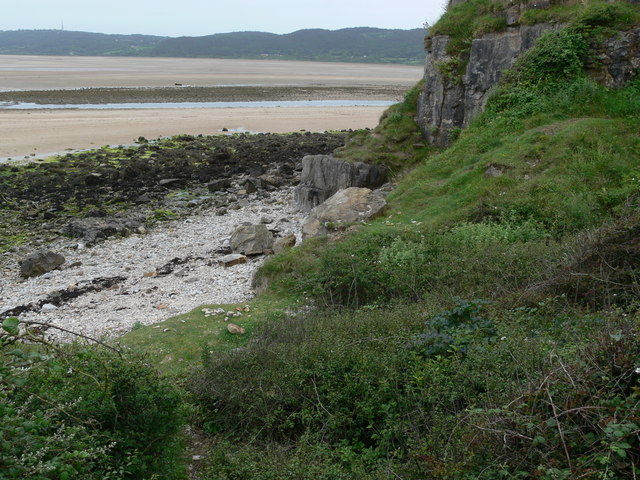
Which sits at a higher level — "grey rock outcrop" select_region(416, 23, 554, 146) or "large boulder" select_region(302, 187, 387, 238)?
"grey rock outcrop" select_region(416, 23, 554, 146)

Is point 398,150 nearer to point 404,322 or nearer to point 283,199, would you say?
point 283,199

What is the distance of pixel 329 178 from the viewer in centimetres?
2012

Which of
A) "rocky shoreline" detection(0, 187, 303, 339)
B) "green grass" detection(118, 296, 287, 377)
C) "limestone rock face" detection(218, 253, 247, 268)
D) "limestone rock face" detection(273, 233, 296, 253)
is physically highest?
"limestone rock face" detection(273, 233, 296, 253)

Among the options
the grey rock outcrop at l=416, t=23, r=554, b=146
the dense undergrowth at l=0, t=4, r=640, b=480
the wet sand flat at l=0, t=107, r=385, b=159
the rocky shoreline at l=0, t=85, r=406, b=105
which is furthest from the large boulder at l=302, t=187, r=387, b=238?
the rocky shoreline at l=0, t=85, r=406, b=105

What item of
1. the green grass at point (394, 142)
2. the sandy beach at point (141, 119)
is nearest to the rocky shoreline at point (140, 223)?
the green grass at point (394, 142)

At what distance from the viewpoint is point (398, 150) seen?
20547 mm

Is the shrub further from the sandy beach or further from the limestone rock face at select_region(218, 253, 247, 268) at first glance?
the sandy beach

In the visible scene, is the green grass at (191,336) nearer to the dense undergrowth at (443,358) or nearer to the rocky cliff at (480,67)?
the dense undergrowth at (443,358)

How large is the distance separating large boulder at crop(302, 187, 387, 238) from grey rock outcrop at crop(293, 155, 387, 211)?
3.81 meters

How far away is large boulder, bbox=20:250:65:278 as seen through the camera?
14906 mm

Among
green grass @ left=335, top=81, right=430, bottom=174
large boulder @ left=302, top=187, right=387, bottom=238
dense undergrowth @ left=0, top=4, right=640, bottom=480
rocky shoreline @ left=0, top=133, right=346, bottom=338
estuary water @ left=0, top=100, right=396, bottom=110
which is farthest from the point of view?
estuary water @ left=0, top=100, right=396, bottom=110

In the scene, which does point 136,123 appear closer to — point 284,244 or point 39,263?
point 39,263

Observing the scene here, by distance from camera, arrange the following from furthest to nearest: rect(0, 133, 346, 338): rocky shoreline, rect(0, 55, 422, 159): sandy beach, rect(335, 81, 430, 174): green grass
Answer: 1. rect(0, 55, 422, 159): sandy beach
2. rect(335, 81, 430, 174): green grass
3. rect(0, 133, 346, 338): rocky shoreline

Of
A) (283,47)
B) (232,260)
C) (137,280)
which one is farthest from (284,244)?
(283,47)
